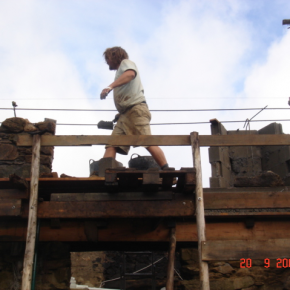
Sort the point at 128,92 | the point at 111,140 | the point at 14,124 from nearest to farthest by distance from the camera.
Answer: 1. the point at 111,140
2. the point at 128,92
3. the point at 14,124

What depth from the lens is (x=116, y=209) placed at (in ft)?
13.0

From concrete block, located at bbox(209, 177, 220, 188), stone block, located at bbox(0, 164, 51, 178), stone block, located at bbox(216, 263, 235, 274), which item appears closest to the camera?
stone block, located at bbox(216, 263, 235, 274)

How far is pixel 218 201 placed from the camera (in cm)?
422

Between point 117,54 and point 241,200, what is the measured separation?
7.52 ft

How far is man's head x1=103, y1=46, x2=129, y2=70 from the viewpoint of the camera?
5043mm

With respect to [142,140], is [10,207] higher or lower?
lower

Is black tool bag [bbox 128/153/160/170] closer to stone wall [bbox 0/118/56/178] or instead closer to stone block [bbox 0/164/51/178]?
stone wall [bbox 0/118/56/178]

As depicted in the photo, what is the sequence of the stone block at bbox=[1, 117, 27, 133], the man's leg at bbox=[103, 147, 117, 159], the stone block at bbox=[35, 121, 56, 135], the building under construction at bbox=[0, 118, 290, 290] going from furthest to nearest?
the stone block at bbox=[35, 121, 56, 135]
the stone block at bbox=[1, 117, 27, 133]
the man's leg at bbox=[103, 147, 117, 159]
the building under construction at bbox=[0, 118, 290, 290]

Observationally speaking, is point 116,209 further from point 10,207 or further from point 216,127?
point 216,127

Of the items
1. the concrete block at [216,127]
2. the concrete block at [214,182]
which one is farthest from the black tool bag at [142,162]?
the concrete block at [216,127]

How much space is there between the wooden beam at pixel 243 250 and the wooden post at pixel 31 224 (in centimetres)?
150

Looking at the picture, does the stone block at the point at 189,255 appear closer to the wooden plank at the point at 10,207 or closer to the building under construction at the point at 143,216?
the building under construction at the point at 143,216

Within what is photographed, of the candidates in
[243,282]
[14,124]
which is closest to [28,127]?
[14,124]

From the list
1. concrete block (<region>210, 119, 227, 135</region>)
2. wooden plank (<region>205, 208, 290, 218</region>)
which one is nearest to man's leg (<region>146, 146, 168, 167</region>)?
wooden plank (<region>205, 208, 290, 218</region>)
